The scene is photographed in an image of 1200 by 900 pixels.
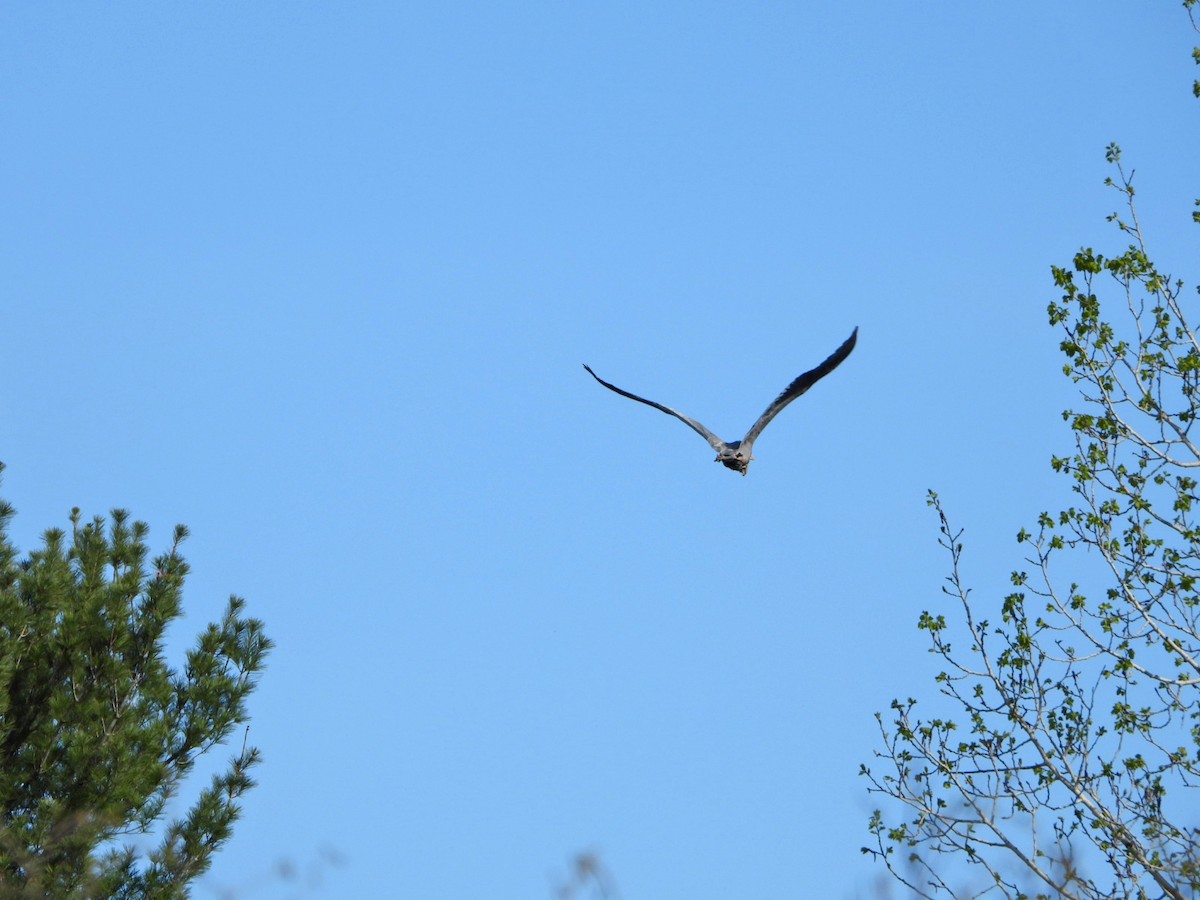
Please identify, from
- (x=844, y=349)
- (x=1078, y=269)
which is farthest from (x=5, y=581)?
(x=1078, y=269)

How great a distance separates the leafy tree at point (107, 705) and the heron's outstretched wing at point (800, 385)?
16.2ft

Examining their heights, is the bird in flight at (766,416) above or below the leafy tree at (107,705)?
above

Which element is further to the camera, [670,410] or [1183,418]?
[670,410]

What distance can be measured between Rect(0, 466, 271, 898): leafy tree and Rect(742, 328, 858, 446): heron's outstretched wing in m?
4.93

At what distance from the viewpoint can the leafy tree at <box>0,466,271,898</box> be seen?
1117cm

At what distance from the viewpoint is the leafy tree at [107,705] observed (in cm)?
1117

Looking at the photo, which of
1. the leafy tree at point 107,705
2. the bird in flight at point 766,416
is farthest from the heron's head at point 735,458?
the leafy tree at point 107,705

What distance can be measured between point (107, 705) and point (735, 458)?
234 inches

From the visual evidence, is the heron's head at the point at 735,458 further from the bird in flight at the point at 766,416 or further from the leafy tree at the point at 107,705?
the leafy tree at the point at 107,705

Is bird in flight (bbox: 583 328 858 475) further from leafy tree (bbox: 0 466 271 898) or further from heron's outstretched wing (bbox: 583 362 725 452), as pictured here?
leafy tree (bbox: 0 466 271 898)

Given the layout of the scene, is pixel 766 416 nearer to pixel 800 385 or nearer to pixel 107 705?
pixel 800 385

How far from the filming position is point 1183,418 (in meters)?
10.8

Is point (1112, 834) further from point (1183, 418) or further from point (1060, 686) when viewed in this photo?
point (1183, 418)

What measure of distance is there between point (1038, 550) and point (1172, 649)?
1.31 metres
